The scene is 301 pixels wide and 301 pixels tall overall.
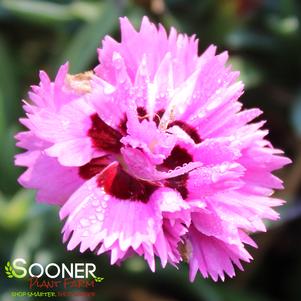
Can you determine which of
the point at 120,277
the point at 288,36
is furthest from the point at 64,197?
the point at 288,36

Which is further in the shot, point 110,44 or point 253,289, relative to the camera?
point 253,289

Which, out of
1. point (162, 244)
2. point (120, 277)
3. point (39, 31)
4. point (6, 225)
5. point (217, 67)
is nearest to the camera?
point (162, 244)

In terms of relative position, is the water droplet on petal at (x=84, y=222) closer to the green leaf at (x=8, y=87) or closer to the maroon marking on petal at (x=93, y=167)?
the maroon marking on petal at (x=93, y=167)

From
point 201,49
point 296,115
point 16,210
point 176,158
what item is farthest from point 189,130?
Answer: point 201,49

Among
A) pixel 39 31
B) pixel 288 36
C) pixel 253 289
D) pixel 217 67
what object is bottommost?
pixel 253 289

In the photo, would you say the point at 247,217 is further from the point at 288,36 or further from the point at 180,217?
the point at 288,36

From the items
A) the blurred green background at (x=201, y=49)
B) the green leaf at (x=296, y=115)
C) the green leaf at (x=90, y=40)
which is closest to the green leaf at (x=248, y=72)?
the blurred green background at (x=201, y=49)
